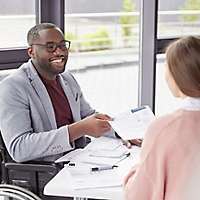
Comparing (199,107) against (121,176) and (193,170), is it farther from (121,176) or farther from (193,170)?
(121,176)

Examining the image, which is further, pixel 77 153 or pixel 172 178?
pixel 77 153

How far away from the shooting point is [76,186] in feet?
6.64

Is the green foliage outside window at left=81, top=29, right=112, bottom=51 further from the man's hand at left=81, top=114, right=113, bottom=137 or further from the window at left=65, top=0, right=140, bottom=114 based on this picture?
the man's hand at left=81, top=114, right=113, bottom=137

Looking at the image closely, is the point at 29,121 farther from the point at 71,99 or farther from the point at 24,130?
the point at 71,99

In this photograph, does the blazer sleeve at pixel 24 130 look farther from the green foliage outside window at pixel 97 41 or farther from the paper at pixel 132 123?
the green foliage outside window at pixel 97 41

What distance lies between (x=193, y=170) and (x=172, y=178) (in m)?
0.08

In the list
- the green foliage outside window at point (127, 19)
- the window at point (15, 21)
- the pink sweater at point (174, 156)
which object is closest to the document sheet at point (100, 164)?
the pink sweater at point (174, 156)

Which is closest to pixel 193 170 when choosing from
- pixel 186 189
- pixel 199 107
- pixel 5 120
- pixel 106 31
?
pixel 186 189

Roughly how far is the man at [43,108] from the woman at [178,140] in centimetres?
82

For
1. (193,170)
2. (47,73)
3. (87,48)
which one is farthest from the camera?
(87,48)

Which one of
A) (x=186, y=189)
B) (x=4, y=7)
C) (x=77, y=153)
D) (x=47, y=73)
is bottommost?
(x=77, y=153)

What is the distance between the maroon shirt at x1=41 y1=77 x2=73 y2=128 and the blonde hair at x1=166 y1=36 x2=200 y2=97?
1174mm

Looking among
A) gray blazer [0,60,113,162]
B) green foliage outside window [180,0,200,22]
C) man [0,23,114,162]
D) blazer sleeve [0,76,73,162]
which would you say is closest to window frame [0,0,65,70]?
man [0,23,114,162]

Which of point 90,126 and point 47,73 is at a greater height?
point 47,73
